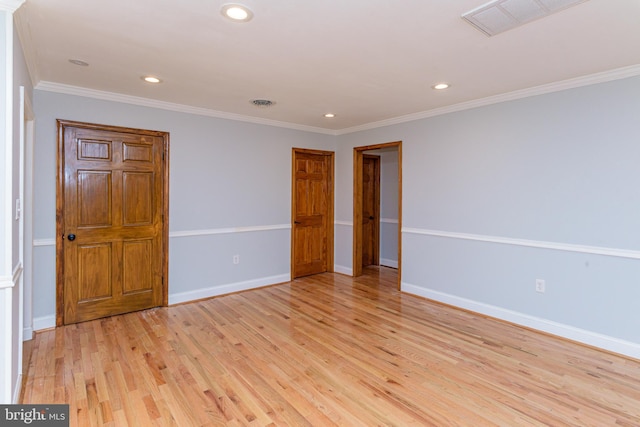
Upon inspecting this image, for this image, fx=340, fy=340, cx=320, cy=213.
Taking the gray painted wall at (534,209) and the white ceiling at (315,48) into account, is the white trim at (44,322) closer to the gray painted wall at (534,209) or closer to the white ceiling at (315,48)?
the white ceiling at (315,48)

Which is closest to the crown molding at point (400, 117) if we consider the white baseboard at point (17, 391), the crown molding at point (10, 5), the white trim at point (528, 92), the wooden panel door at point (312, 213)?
the white trim at point (528, 92)

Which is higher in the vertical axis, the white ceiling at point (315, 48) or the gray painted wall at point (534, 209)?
the white ceiling at point (315, 48)

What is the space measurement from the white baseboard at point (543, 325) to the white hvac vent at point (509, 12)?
2.76m

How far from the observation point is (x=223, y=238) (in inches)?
178

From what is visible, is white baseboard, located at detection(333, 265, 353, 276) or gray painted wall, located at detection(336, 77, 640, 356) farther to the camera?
white baseboard, located at detection(333, 265, 353, 276)

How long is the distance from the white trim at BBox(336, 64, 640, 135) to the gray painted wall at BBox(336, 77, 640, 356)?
Answer: 5 centimetres

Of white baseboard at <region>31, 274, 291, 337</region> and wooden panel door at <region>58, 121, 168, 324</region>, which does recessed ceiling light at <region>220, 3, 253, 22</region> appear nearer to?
wooden panel door at <region>58, 121, 168, 324</region>

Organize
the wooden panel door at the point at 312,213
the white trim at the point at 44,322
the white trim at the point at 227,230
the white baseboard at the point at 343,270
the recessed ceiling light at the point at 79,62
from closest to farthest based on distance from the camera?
the recessed ceiling light at the point at 79,62 < the white trim at the point at 44,322 < the white trim at the point at 227,230 < the wooden panel door at the point at 312,213 < the white baseboard at the point at 343,270

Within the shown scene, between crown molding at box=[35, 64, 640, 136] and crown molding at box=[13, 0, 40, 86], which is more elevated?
crown molding at box=[35, 64, 640, 136]

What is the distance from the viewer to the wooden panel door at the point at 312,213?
5383mm

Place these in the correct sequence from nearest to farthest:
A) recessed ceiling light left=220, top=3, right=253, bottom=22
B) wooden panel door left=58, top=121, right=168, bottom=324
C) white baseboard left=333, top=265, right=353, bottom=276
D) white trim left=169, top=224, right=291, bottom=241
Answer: recessed ceiling light left=220, top=3, right=253, bottom=22, wooden panel door left=58, top=121, right=168, bottom=324, white trim left=169, top=224, right=291, bottom=241, white baseboard left=333, top=265, right=353, bottom=276

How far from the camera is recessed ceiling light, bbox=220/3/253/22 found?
76.5 inches

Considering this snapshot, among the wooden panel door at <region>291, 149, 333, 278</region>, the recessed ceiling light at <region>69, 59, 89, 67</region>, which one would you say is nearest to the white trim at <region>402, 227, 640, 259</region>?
the wooden panel door at <region>291, 149, 333, 278</region>

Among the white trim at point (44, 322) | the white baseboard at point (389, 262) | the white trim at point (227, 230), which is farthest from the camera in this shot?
the white baseboard at point (389, 262)
